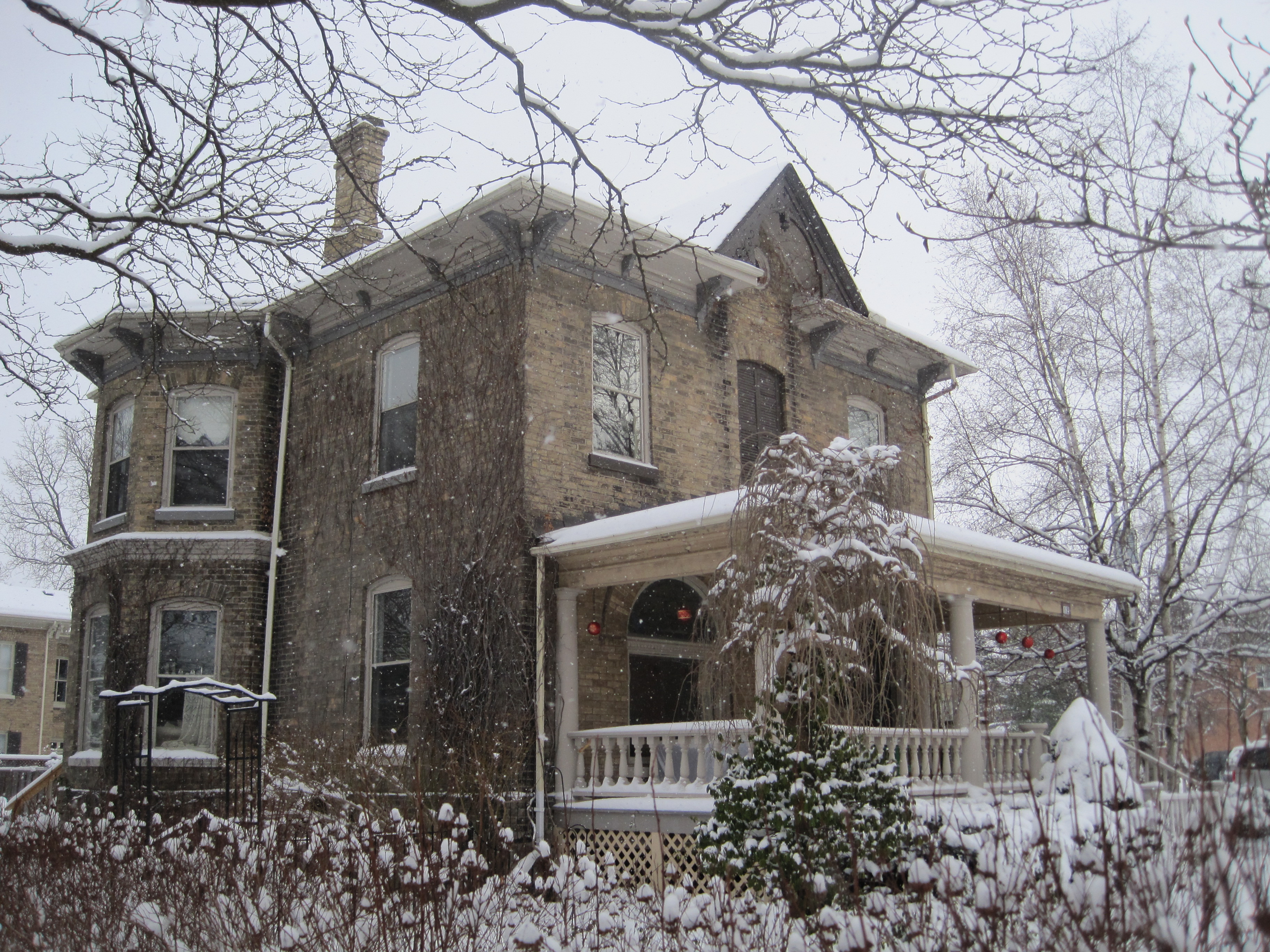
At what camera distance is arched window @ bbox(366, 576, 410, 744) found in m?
12.5

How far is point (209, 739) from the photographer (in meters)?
13.8

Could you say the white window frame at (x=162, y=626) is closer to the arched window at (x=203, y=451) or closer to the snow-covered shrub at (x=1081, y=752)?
the arched window at (x=203, y=451)

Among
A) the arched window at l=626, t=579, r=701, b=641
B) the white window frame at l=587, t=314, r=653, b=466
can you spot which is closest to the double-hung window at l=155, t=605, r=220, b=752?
the arched window at l=626, t=579, r=701, b=641

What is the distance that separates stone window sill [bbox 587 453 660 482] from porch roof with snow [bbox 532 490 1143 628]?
0.76 m

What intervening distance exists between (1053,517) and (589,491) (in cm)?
985

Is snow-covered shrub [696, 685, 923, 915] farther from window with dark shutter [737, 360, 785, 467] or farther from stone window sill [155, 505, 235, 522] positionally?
stone window sill [155, 505, 235, 522]

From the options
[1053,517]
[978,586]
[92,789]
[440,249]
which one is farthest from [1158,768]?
[92,789]

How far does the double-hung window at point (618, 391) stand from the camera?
1271cm

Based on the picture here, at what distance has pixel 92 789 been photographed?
1418 cm

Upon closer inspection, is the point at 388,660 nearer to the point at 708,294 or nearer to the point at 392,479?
the point at 392,479

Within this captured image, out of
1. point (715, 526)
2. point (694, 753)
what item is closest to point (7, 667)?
point (694, 753)

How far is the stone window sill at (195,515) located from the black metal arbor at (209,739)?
200 cm

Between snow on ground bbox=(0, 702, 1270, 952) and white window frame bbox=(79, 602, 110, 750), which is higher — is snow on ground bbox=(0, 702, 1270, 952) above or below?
below

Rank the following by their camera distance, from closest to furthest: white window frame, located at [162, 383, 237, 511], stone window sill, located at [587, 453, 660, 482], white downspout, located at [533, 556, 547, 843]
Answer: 1. white downspout, located at [533, 556, 547, 843]
2. stone window sill, located at [587, 453, 660, 482]
3. white window frame, located at [162, 383, 237, 511]
